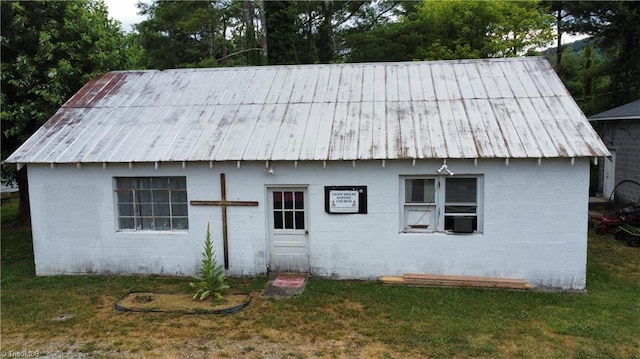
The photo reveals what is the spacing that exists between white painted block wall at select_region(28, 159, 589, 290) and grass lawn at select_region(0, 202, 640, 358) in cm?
45

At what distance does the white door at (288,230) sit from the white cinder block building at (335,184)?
3cm

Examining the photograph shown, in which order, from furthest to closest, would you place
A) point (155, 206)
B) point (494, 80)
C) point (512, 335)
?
1. point (494, 80)
2. point (155, 206)
3. point (512, 335)

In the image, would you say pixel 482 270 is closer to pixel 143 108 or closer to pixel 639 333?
pixel 639 333

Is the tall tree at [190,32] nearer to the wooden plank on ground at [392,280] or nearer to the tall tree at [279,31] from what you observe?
the tall tree at [279,31]

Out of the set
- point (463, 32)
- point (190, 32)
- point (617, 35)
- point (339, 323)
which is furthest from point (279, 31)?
point (339, 323)

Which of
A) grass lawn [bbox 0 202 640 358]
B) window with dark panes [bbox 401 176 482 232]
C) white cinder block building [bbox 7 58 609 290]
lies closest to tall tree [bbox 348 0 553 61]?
white cinder block building [bbox 7 58 609 290]

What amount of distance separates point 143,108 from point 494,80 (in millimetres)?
8069

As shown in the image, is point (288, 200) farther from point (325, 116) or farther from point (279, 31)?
point (279, 31)

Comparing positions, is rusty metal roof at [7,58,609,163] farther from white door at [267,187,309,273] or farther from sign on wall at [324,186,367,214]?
white door at [267,187,309,273]

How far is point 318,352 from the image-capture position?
20.9 ft

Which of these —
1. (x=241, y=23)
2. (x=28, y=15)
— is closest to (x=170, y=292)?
(x=28, y=15)

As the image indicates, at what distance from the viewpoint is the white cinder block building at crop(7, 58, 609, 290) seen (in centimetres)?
858

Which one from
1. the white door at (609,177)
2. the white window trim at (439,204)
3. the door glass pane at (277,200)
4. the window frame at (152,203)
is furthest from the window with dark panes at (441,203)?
the white door at (609,177)

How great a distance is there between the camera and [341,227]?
29.9ft
